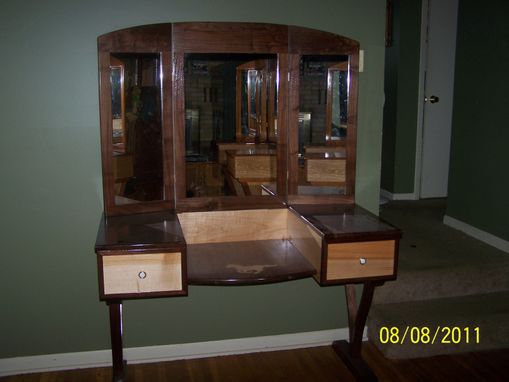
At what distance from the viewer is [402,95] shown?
4957 millimetres

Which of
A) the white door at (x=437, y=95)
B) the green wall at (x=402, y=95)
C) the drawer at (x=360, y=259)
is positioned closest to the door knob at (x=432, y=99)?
the white door at (x=437, y=95)

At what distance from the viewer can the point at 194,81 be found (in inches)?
97.0

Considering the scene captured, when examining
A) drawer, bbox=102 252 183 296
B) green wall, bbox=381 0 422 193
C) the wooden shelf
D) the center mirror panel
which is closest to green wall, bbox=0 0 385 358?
the center mirror panel

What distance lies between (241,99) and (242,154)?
26 centimetres

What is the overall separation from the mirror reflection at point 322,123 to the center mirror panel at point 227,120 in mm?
139

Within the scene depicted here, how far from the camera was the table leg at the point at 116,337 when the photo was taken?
2.23 m

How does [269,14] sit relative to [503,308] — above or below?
above

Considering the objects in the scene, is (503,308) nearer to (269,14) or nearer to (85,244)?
(269,14)

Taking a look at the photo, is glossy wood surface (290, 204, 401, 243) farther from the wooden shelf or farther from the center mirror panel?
the center mirror panel

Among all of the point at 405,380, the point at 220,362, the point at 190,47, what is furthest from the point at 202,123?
the point at 405,380

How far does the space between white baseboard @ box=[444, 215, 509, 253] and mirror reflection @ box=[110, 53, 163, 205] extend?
2312 mm

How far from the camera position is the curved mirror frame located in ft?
7.85

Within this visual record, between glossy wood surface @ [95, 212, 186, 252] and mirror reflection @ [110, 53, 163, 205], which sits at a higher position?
mirror reflection @ [110, 53, 163, 205]

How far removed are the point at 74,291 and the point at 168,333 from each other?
50 centimetres
